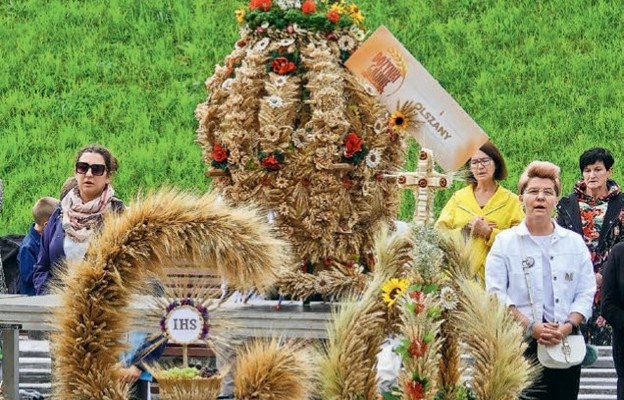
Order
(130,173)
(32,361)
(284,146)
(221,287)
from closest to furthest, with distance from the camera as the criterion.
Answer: (221,287)
(284,146)
(32,361)
(130,173)

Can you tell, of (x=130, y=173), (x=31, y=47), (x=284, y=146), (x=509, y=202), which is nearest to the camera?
(x=284, y=146)

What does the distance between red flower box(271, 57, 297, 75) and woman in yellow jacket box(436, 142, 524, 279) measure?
4.33 feet

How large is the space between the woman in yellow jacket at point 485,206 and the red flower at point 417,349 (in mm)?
3148

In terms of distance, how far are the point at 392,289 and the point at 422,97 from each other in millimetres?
1426

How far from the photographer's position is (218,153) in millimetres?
10523

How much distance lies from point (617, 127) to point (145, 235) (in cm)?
1432

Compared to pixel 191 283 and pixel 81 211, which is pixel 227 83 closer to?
pixel 81 211

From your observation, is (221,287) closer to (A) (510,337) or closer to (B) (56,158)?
(A) (510,337)

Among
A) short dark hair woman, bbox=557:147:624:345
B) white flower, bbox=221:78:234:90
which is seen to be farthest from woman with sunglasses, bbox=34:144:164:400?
short dark hair woman, bbox=557:147:624:345

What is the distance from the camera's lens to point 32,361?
1323cm

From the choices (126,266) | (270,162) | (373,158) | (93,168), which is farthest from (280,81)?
(126,266)

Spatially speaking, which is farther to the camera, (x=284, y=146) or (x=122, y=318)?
(x=284, y=146)

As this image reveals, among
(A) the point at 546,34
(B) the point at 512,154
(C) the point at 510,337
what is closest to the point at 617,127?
(B) the point at 512,154

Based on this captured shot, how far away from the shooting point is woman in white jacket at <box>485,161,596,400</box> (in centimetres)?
943
